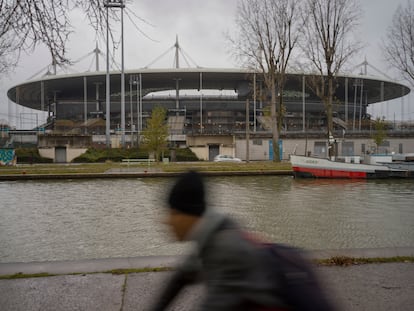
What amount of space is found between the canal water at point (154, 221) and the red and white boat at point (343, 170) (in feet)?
21.8

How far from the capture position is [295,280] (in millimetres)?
1492

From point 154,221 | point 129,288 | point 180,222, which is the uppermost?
point 180,222

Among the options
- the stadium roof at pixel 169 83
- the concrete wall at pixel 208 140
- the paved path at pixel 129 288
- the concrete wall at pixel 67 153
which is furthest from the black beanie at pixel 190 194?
the stadium roof at pixel 169 83

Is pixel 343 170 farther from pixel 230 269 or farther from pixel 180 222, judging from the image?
pixel 230 269

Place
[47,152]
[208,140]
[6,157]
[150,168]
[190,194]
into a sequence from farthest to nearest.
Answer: [208,140], [47,152], [6,157], [150,168], [190,194]

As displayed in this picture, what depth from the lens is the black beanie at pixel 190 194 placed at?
1835 millimetres

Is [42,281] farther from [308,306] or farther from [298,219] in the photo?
[298,219]

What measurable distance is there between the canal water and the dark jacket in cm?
233

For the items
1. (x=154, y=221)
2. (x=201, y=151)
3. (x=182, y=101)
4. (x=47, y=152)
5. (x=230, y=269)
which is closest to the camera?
(x=230, y=269)

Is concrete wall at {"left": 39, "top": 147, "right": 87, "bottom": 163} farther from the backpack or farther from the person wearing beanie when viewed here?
the backpack

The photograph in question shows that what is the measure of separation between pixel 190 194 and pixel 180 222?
0.53ft

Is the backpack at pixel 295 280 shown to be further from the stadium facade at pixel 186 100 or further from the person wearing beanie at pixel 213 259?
the stadium facade at pixel 186 100

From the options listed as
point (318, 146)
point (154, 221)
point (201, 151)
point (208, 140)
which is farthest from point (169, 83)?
point (154, 221)

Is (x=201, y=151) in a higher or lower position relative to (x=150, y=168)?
higher
